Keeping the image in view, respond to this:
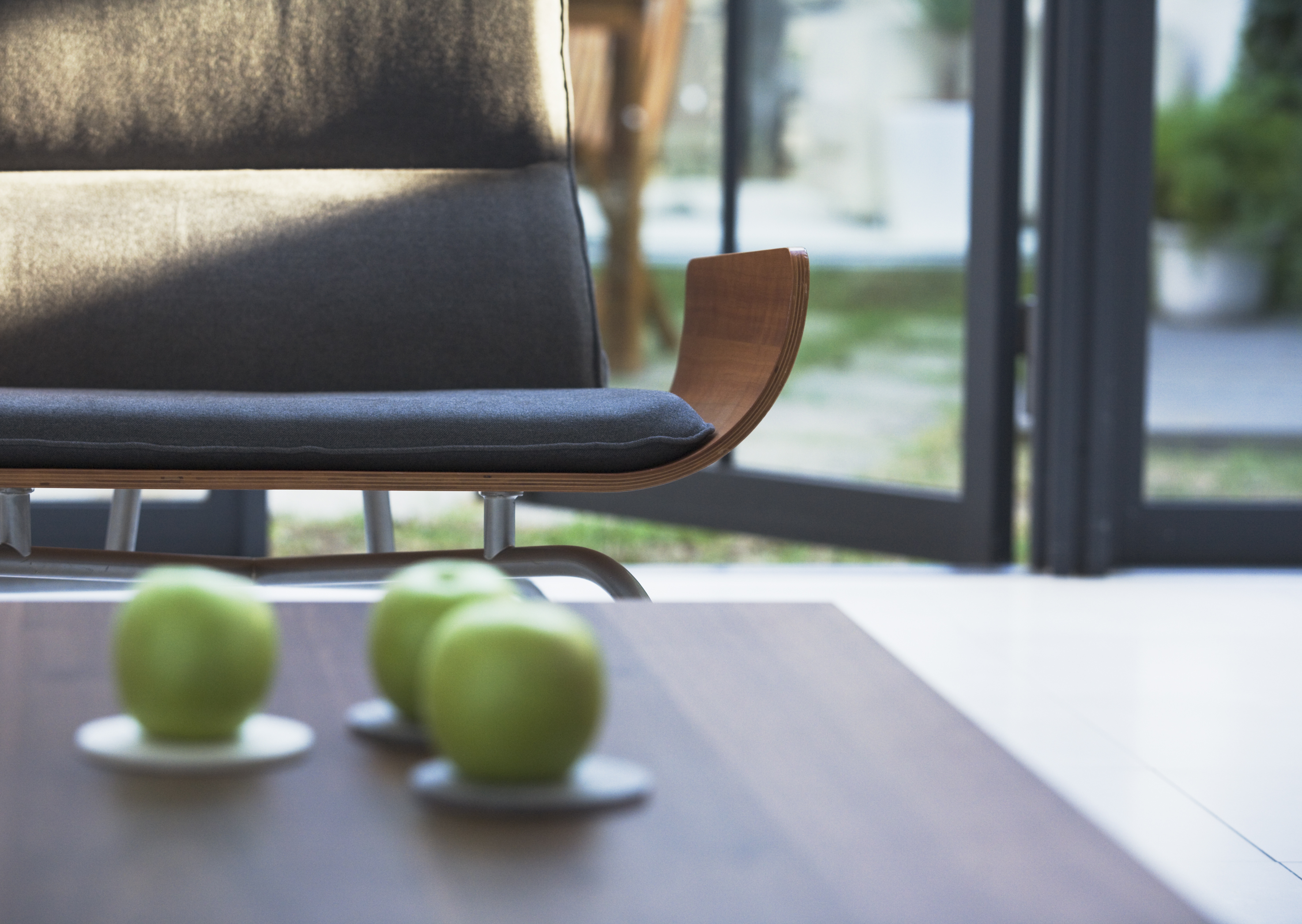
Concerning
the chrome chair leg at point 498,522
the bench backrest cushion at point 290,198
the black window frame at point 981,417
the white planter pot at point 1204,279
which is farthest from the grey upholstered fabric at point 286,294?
the white planter pot at point 1204,279

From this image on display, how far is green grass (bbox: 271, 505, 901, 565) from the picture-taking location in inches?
111

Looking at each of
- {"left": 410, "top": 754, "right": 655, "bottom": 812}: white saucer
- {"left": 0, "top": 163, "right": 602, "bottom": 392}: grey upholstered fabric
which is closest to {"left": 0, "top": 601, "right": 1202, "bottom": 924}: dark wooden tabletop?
{"left": 410, "top": 754, "right": 655, "bottom": 812}: white saucer

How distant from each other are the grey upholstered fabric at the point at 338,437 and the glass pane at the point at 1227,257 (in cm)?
154

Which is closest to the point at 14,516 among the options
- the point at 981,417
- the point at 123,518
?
the point at 123,518

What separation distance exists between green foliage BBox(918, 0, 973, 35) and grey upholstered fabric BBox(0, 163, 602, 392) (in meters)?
1.15

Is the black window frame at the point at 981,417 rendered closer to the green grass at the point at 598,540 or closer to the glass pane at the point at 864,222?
the glass pane at the point at 864,222

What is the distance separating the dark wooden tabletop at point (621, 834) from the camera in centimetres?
37

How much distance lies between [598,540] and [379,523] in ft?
4.35

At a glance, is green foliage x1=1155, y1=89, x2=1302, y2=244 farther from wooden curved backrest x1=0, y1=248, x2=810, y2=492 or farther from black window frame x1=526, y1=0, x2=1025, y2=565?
wooden curved backrest x1=0, y1=248, x2=810, y2=492

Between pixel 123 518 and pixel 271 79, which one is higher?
pixel 271 79

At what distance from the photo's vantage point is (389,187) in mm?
1654

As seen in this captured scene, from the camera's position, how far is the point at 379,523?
1542mm

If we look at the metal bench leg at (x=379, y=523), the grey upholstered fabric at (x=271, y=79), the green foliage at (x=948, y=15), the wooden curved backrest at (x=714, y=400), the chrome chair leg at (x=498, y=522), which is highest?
the green foliage at (x=948, y=15)

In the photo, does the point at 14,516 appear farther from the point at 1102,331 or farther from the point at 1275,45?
the point at 1275,45
